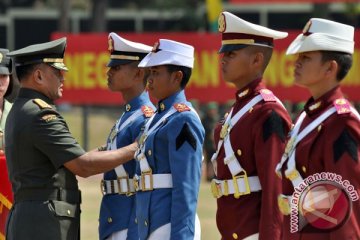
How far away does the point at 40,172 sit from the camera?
7.36 metres

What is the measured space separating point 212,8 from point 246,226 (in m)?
23.4

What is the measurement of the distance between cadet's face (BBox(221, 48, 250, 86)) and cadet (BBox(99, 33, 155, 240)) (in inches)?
47.2

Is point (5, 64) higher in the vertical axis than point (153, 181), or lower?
higher

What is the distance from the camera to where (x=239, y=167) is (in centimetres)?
675

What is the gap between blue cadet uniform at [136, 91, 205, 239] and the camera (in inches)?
274

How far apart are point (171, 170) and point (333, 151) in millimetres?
1424

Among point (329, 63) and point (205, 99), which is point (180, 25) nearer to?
point (205, 99)

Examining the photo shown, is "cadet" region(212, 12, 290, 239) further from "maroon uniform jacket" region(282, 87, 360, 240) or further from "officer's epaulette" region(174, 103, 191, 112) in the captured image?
"maroon uniform jacket" region(282, 87, 360, 240)

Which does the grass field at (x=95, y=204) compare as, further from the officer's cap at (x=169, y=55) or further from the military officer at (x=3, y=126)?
the officer's cap at (x=169, y=55)

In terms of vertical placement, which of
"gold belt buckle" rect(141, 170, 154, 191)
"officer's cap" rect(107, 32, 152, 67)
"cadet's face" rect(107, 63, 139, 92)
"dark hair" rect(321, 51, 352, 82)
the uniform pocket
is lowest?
the uniform pocket

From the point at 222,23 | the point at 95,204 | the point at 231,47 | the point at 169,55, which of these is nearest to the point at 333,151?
the point at 231,47

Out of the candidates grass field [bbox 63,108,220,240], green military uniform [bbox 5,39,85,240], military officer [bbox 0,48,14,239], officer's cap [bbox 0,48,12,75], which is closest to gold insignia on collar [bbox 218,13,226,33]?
green military uniform [bbox 5,39,85,240]

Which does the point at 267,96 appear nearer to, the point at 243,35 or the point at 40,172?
the point at 243,35

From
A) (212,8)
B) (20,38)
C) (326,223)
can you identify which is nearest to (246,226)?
(326,223)
